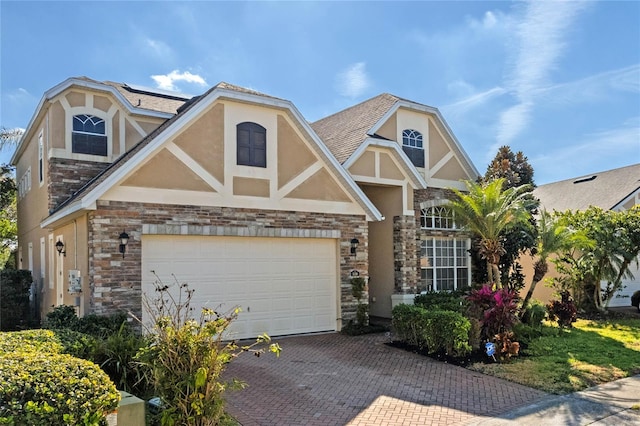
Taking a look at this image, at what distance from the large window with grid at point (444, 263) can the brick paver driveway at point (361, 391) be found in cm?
608

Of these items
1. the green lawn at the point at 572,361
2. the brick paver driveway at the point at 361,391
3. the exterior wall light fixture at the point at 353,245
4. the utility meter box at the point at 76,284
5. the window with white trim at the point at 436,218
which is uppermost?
the window with white trim at the point at 436,218

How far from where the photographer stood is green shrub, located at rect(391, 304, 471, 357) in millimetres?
10445

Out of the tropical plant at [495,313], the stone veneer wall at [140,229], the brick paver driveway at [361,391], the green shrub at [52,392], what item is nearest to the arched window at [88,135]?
the stone veneer wall at [140,229]

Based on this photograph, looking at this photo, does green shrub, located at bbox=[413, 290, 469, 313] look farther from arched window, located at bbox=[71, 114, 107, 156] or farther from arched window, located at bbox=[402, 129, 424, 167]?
arched window, located at bbox=[71, 114, 107, 156]

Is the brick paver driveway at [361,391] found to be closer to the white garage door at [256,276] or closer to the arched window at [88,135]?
the white garage door at [256,276]

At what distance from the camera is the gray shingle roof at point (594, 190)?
21.9 meters

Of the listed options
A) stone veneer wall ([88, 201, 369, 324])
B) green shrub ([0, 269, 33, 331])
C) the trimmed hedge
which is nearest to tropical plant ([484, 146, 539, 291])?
stone veneer wall ([88, 201, 369, 324])

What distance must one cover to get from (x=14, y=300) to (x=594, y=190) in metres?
25.4

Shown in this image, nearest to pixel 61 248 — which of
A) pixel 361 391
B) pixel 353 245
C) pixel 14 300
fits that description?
pixel 14 300

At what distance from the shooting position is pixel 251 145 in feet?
40.4

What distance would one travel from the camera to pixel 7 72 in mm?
13203

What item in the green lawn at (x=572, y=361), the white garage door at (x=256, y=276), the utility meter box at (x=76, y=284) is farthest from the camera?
the white garage door at (x=256, y=276)

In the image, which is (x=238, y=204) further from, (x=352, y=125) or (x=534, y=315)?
(x=534, y=315)

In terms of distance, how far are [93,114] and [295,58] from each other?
6590 millimetres
